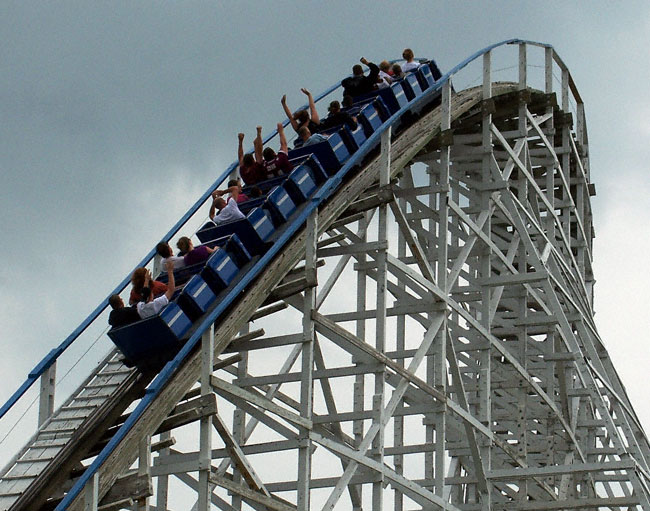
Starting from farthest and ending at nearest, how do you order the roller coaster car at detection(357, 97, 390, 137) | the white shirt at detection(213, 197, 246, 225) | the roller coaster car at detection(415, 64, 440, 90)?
the roller coaster car at detection(415, 64, 440, 90) < the roller coaster car at detection(357, 97, 390, 137) < the white shirt at detection(213, 197, 246, 225)

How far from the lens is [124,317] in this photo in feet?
38.2

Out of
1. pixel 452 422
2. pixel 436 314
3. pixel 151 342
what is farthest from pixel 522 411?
pixel 151 342

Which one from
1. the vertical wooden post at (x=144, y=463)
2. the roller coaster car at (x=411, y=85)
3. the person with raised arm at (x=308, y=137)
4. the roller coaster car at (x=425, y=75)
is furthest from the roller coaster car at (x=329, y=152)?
the vertical wooden post at (x=144, y=463)

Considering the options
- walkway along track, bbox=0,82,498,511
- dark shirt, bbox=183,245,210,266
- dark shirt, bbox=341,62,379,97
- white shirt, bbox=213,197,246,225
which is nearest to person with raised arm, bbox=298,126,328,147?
walkway along track, bbox=0,82,498,511

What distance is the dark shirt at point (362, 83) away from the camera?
1717 centimetres

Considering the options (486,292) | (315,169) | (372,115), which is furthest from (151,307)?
(486,292)

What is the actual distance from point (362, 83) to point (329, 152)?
8.65 ft

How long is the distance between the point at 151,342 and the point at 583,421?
294 inches

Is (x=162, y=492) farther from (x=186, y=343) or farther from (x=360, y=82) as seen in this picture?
(x=360, y=82)

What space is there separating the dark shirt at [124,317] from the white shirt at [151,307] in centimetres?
7

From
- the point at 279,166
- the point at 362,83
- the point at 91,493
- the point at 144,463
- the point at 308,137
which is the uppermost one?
the point at 362,83

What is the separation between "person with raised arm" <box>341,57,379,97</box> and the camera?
56.3ft

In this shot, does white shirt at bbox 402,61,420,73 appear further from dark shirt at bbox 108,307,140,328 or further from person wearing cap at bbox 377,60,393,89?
dark shirt at bbox 108,307,140,328

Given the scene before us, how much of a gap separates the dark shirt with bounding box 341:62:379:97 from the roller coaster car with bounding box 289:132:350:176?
2264mm
